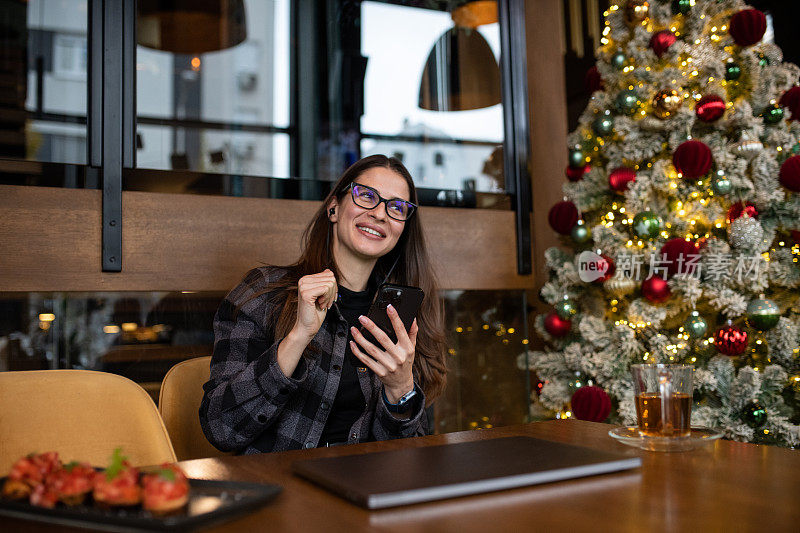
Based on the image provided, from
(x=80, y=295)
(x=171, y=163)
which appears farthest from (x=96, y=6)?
(x=80, y=295)

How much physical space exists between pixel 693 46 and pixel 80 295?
2173 mm

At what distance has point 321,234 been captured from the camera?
1808mm

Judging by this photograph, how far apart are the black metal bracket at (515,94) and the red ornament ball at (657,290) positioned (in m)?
0.76

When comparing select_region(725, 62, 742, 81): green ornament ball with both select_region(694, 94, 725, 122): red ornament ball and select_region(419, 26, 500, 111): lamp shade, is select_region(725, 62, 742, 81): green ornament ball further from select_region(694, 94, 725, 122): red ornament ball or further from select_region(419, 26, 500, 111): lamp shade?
select_region(419, 26, 500, 111): lamp shade

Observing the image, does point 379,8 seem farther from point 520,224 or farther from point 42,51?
point 42,51

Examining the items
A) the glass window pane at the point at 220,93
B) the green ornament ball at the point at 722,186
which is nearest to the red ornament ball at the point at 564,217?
the green ornament ball at the point at 722,186

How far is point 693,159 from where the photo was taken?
214cm

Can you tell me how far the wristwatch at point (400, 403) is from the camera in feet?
4.66

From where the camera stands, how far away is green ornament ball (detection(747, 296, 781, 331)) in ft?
6.76

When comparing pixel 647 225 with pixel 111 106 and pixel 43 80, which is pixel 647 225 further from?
pixel 43 80

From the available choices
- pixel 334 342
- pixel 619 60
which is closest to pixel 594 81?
pixel 619 60

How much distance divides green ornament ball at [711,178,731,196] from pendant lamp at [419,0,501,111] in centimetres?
106

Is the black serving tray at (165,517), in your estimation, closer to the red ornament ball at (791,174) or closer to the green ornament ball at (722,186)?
the green ornament ball at (722,186)

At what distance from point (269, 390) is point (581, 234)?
1.46m
